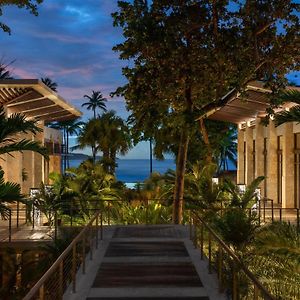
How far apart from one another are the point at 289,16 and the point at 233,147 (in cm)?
5007

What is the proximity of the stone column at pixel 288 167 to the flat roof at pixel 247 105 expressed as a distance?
1.61 m

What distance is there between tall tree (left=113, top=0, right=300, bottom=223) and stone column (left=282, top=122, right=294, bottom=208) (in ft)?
16.5

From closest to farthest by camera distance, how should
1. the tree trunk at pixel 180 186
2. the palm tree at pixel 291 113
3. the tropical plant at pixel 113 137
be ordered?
the palm tree at pixel 291 113
the tree trunk at pixel 180 186
the tropical plant at pixel 113 137

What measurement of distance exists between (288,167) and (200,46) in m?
7.46

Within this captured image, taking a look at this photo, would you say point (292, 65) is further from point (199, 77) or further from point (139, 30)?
point (139, 30)

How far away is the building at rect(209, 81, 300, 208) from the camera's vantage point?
24047 mm

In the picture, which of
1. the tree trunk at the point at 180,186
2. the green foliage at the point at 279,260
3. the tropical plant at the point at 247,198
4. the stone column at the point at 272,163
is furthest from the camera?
the stone column at the point at 272,163

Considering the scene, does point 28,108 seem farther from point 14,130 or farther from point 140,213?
point 14,130

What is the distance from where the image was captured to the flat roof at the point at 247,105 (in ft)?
68.6

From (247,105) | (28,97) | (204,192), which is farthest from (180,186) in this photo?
(247,105)

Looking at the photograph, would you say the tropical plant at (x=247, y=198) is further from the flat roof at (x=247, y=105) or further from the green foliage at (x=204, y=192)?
the flat roof at (x=247, y=105)

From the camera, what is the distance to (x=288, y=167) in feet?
79.7

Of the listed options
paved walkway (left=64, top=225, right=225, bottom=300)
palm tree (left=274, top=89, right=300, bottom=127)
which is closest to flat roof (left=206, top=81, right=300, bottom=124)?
paved walkway (left=64, top=225, right=225, bottom=300)

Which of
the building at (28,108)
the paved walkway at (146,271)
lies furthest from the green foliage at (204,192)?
the building at (28,108)
